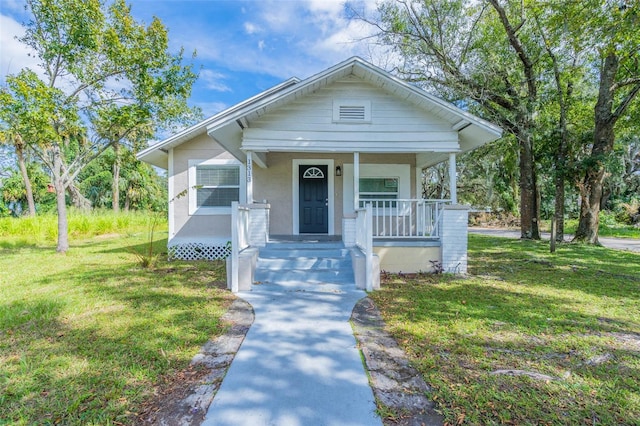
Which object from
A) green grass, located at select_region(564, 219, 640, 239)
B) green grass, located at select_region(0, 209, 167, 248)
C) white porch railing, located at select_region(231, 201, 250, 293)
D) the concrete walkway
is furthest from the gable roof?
green grass, located at select_region(564, 219, 640, 239)

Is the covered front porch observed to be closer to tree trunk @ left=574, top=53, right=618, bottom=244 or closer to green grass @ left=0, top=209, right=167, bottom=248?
green grass @ left=0, top=209, right=167, bottom=248

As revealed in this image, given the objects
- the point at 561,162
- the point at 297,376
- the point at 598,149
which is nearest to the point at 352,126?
the point at 297,376

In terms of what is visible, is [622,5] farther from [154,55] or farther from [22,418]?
[154,55]

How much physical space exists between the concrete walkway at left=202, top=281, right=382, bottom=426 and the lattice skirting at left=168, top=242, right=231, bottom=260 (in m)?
4.89

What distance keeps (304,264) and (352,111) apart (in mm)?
3681

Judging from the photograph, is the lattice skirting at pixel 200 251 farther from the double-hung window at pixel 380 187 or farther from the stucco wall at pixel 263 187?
the double-hung window at pixel 380 187

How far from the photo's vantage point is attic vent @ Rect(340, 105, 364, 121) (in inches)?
279

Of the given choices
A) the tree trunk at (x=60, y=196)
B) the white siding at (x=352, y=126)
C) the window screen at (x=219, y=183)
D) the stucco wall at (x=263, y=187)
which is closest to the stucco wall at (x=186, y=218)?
the stucco wall at (x=263, y=187)

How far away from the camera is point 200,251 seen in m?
8.80

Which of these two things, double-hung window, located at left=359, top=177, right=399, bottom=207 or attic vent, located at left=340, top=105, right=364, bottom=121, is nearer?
attic vent, located at left=340, top=105, right=364, bottom=121

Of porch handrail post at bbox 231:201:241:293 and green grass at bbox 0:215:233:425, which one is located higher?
porch handrail post at bbox 231:201:241:293

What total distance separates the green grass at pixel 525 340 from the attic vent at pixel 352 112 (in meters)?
3.73

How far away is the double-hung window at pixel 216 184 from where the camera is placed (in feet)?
29.1

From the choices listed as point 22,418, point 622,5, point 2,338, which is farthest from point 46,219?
point 622,5
